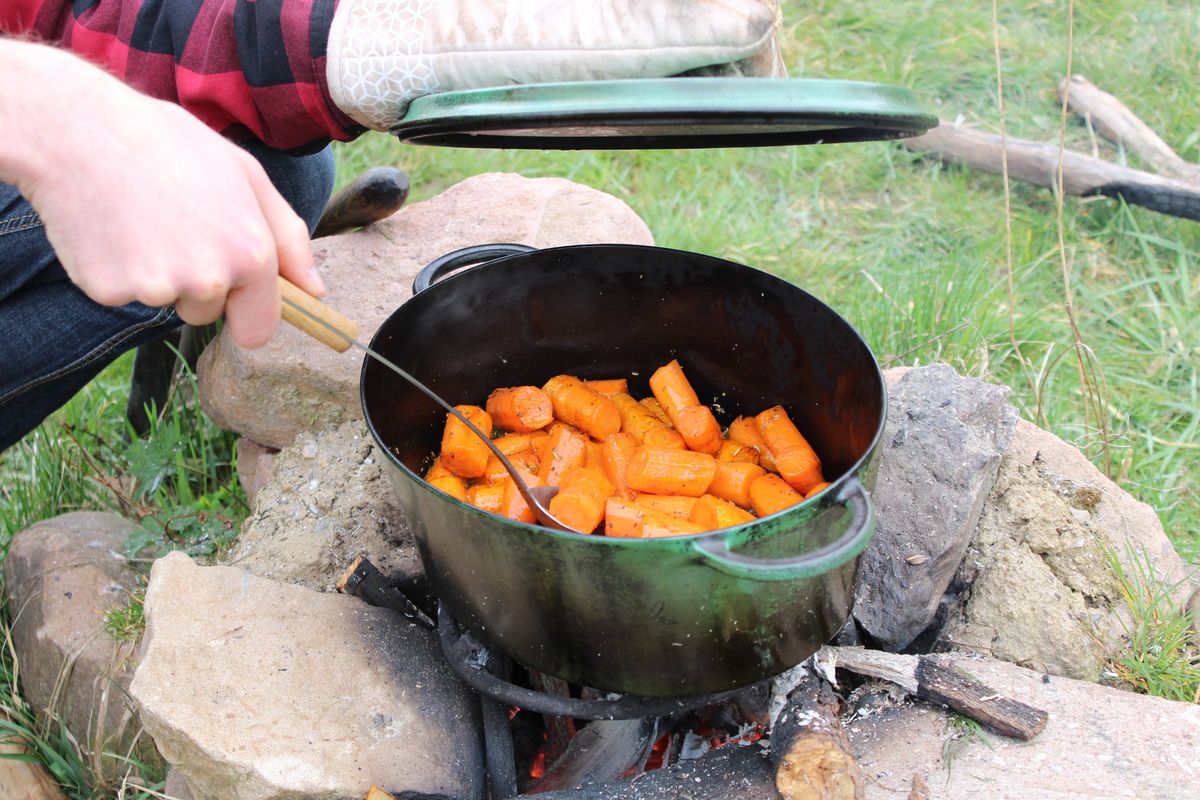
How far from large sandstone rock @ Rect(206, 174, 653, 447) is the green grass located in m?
0.33

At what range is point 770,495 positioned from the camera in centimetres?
198

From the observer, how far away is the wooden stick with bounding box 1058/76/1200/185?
4.16m

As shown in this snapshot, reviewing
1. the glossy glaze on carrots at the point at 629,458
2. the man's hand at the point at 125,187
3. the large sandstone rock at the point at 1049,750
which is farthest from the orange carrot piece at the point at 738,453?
the man's hand at the point at 125,187

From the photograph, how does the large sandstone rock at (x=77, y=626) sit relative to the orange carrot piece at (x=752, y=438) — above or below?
below

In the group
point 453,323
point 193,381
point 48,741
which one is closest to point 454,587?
point 453,323

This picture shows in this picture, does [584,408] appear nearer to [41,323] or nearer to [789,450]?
[789,450]

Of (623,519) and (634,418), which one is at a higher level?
(623,519)

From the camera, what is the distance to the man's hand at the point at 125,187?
120 cm

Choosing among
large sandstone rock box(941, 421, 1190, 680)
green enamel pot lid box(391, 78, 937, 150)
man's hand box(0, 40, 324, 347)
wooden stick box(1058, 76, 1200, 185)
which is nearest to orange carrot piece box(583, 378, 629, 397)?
green enamel pot lid box(391, 78, 937, 150)

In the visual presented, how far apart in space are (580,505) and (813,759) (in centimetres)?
60

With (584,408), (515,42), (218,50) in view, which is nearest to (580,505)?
(584,408)

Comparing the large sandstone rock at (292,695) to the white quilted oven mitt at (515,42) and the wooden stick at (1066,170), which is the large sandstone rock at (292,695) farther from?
the wooden stick at (1066,170)

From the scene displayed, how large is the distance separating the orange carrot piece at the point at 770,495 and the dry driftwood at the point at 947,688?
291 mm

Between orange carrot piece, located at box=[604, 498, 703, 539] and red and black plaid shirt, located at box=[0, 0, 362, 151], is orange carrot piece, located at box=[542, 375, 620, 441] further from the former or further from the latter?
red and black plaid shirt, located at box=[0, 0, 362, 151]
